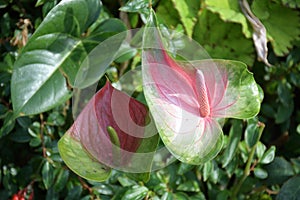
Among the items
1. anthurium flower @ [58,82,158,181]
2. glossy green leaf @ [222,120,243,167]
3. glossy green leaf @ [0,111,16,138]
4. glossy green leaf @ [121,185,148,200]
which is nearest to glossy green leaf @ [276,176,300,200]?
glossy green leaf @ [222,120,243,167]

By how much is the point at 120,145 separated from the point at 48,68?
0.22 meters

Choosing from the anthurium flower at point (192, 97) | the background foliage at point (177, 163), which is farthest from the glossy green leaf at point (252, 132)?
the anthurium flower at point (192, 97)

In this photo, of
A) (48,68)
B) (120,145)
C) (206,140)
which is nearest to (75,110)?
(48,68)

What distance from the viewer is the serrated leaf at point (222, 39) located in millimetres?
1107

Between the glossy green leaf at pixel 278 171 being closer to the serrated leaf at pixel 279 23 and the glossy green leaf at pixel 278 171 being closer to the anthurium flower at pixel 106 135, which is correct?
the serrated leaf at pixel 279 23

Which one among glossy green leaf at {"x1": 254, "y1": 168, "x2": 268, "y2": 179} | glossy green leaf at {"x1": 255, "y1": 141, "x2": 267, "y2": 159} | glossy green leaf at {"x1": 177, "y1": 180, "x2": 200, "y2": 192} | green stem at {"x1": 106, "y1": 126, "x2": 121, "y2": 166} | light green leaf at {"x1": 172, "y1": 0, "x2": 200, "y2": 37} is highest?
green stem at {"x1": 106, "y1": 126, "x2": 121, "y2": 166}

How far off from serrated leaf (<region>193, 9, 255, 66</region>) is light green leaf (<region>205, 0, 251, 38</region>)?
0.15ft

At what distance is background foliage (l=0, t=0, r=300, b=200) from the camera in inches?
34.3

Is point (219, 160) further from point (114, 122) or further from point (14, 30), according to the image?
point (14, 30)

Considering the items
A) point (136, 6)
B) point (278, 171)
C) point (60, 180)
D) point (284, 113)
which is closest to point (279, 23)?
point (284, 113)

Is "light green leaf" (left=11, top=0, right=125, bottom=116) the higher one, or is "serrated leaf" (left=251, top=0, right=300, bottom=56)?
"light green leaf" (left=11, top=0, right=125, bottom=116)

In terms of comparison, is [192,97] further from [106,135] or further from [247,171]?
[247,171]

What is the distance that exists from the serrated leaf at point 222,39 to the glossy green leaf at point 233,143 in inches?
8.8

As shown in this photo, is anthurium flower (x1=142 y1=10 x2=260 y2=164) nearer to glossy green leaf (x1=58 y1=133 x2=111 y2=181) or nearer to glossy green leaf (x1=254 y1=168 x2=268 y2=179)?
glossy green leaf (x1=58 y1=133 x2=111 y2=181)
